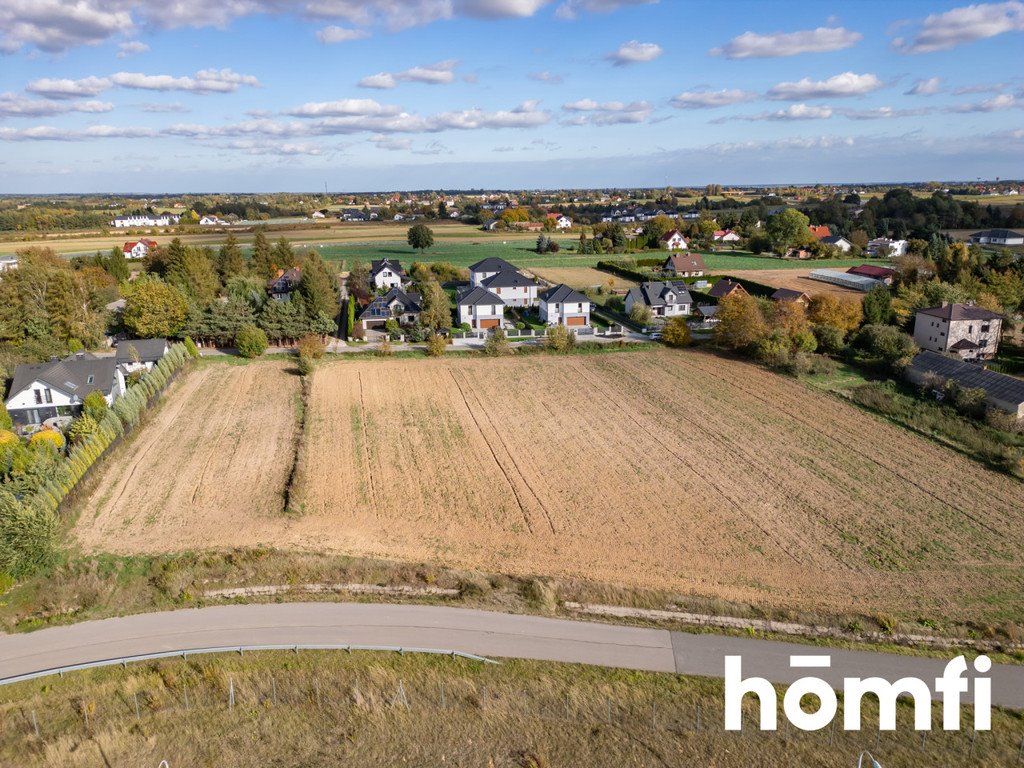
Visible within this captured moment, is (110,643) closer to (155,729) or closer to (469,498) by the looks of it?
(155,729)

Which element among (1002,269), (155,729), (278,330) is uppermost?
(1002,269)

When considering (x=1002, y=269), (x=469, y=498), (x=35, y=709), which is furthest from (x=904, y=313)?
(x=35, y=709)

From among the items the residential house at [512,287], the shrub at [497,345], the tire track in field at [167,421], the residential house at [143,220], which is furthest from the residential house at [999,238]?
the residential house at [143,220]

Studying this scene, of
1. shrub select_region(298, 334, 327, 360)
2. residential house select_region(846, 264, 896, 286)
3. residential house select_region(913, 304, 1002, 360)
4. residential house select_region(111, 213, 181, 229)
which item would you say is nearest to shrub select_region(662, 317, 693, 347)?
residential house select_region(913, 304, 1002, 360)

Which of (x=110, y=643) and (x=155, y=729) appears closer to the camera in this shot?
(x=155, y=729)

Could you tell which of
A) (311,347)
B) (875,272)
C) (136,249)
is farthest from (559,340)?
(136,249)

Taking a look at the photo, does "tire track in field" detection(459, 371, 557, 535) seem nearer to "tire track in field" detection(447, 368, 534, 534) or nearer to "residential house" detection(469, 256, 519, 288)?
"tire track in field" detection(447, 368, 534, 534)

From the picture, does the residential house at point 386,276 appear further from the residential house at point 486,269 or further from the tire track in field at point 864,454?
the tire track in field at point 864,454
